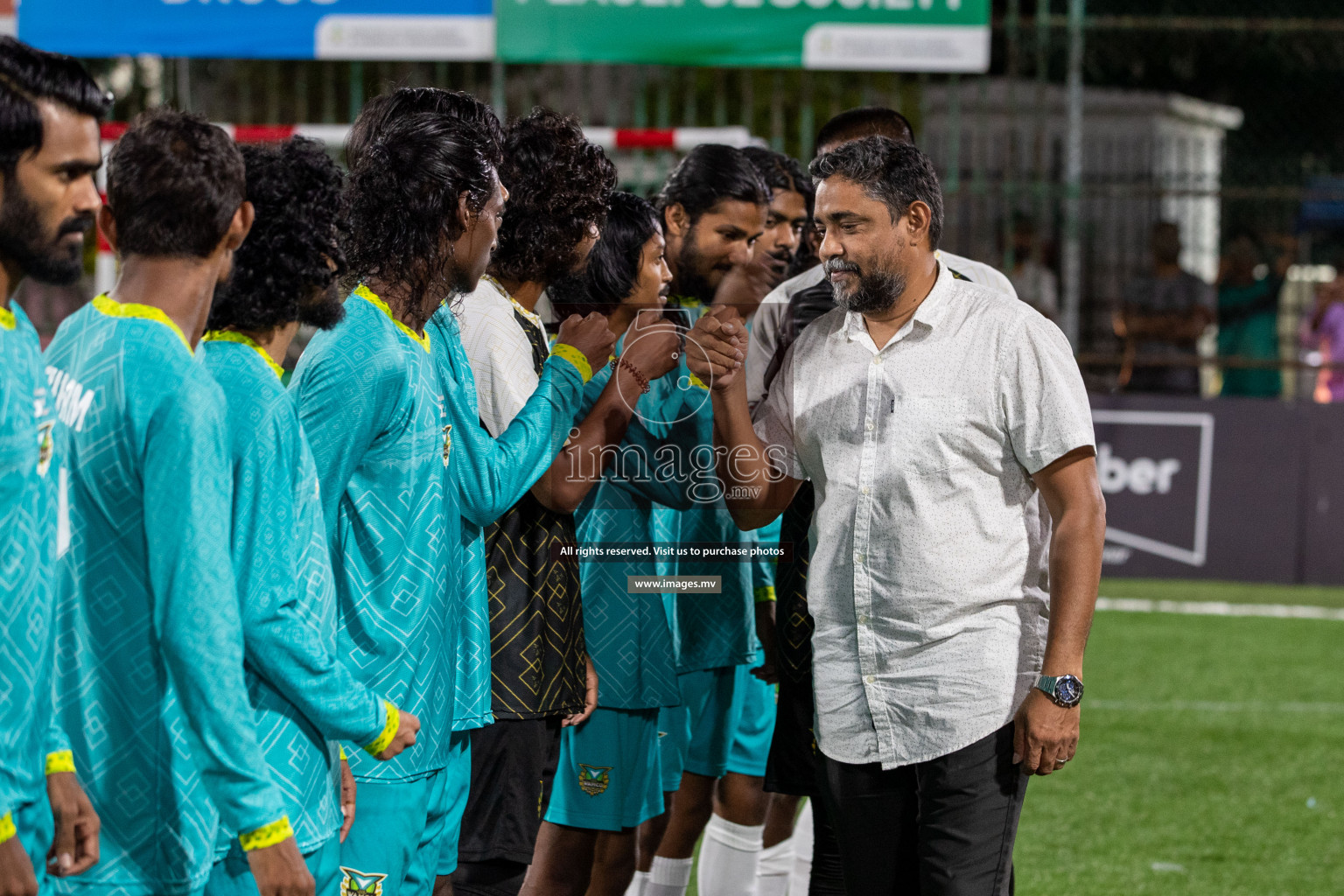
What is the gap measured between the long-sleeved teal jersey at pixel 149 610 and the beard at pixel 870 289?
144cm

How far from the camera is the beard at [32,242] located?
2027 millimetres

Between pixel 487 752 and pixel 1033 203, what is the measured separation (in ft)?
29.9

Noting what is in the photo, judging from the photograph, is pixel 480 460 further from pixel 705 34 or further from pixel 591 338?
pixel 705 34

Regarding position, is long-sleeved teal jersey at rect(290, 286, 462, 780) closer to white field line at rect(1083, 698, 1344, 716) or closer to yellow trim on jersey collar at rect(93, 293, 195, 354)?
yellow trim on jersey collar at rect(93, 293, 195, 354)

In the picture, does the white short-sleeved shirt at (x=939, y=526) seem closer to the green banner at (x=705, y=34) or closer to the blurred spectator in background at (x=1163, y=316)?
the green banner at (x=705, y=34)

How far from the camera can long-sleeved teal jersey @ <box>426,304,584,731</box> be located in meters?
2.87

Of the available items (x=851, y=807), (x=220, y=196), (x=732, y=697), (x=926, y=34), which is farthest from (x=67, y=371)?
(x=926, y=34)

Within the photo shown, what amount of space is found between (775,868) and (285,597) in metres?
2.74

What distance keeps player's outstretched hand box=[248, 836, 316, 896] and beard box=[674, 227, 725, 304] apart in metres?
2.59

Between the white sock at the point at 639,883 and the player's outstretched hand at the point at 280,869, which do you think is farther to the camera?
the white sock at the point at 639,883

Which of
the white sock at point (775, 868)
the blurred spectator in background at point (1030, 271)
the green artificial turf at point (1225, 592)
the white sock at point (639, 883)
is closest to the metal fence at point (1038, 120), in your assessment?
the blurred spectator in background at point (1030, 271)

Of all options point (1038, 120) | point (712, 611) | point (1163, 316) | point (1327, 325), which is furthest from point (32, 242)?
point (1327, 325)

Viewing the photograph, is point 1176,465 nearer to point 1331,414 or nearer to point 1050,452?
point 1331,414

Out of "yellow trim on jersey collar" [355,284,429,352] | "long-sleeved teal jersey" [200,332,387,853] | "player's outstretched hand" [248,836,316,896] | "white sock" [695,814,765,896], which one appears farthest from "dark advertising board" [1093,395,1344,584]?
"player's outstretched hand" [248,836,316,896]
